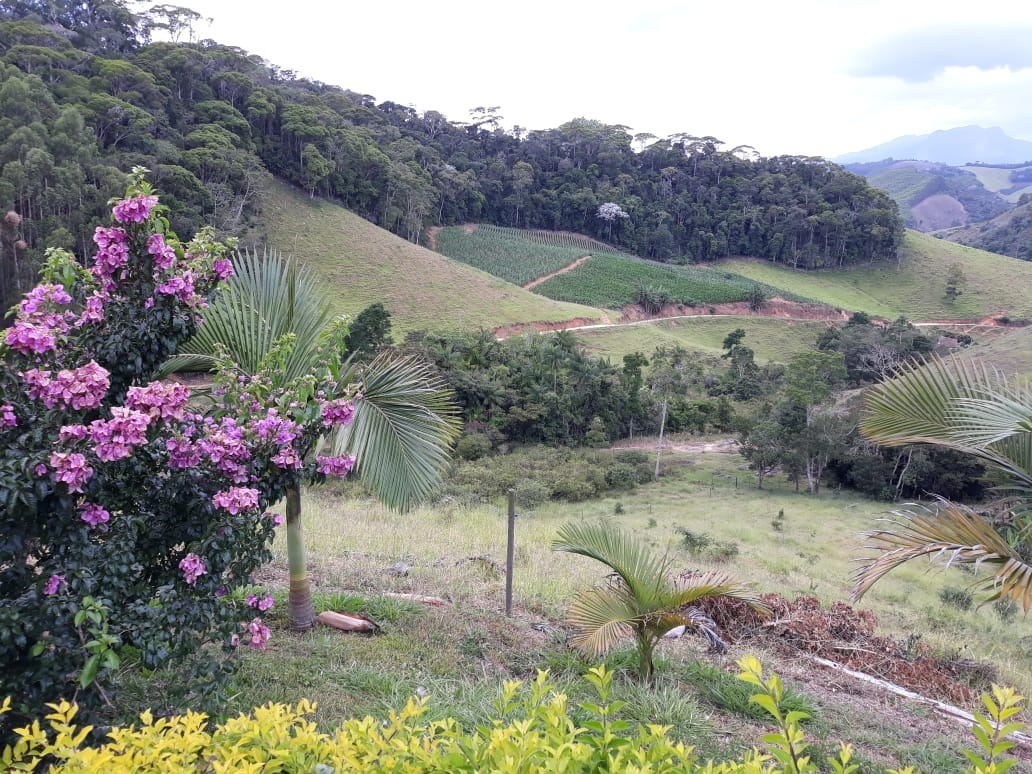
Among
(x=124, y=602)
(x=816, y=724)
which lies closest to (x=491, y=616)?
(x=816, y=724)

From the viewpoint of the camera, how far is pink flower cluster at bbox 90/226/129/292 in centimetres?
296

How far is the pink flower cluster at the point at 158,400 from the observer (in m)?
2.59

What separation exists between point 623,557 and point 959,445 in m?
2.04

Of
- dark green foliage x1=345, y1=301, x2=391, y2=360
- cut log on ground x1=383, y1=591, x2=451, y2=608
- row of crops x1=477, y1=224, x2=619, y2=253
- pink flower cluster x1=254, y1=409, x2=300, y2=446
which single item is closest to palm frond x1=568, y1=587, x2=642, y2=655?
cut log on ground x1=383, y1=591, x2=451, y2=608

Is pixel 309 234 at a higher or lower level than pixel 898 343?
higher

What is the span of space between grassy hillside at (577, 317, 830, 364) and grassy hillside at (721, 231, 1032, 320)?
9509mm

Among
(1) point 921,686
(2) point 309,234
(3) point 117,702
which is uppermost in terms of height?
(2) point 309,234

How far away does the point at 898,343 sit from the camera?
33.9m

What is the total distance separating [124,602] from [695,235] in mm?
66622

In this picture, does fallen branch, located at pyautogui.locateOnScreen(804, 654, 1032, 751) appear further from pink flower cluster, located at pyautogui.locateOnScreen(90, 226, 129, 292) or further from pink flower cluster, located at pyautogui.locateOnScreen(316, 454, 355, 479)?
pink flower cluster, located at pyautogui.locateOnScreen(90, 226, 129, 292)

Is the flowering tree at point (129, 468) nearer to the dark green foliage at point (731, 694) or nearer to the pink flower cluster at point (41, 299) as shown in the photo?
the pink flower cluster at point (41, 299)

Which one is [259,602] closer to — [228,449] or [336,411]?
[228,449]

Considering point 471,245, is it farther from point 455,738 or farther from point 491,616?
point 455,738

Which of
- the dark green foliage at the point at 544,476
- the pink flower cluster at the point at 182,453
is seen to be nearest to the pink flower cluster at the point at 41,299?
the pink flower cluster at the point at 182,453
